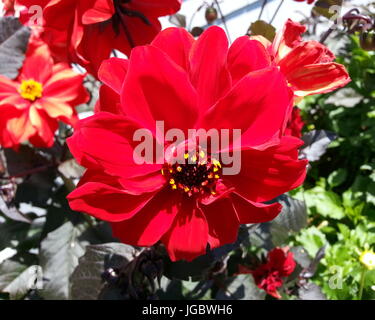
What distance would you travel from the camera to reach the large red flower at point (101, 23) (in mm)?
376

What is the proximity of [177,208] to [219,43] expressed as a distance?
0.53 feet

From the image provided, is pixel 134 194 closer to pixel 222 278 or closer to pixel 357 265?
pixel 222 278

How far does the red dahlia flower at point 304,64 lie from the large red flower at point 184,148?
0.21 ft

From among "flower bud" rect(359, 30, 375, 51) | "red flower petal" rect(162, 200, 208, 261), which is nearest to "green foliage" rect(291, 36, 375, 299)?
"flower bud" rect(359, 30, 375, 51)

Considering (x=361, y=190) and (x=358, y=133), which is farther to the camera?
(x=358, y=133)

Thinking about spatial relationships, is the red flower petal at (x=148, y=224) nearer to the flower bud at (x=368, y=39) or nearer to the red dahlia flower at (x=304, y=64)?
the red dahlia flower at (x=304, y=64)

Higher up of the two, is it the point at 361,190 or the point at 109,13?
the point at 109,13

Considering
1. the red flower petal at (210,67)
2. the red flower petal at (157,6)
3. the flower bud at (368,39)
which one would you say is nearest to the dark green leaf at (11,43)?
the red flower petal at (157,6)

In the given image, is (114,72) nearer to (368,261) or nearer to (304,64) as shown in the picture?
(304,64)

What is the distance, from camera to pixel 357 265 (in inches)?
36.8

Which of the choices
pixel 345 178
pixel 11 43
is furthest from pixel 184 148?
pixel 345 178

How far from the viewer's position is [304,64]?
1.28 feet

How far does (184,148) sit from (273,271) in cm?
53
